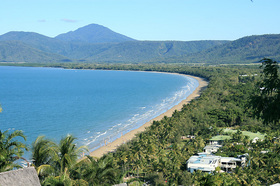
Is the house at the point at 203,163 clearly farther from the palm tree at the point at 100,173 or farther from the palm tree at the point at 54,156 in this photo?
the palm tree at the point at 54,156

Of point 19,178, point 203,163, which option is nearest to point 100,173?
point 19,178

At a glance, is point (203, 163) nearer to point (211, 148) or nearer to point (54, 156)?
point (211, 148)

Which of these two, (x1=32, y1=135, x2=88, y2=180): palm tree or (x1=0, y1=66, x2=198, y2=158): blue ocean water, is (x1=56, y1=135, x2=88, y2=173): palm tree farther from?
(x1=0, y1=66, x2=198, y2=158): blue ocean water

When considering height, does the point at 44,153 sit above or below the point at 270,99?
below

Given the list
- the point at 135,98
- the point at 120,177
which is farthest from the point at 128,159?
the point at 135,98

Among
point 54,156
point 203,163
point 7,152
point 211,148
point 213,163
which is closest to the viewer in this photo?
point 7,152
